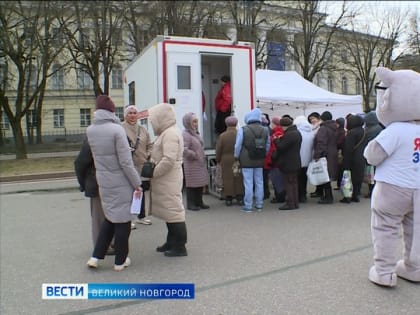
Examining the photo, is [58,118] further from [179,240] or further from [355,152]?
[179,240]

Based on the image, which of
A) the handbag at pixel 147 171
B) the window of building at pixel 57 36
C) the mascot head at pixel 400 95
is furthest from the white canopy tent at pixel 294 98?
the window of building at pixel 57 36

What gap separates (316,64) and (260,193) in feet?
78.5

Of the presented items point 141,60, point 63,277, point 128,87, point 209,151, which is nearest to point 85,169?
point 63,277

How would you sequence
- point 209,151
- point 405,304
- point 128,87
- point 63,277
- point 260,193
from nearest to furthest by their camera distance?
point 405,304
point 63,277
point 260,193
point 209,151
point 128,87

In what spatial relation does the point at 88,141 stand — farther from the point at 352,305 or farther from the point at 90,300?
the point at 352,305

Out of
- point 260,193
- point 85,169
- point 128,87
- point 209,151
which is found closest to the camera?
point 85,169

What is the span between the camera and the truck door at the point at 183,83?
8.88m

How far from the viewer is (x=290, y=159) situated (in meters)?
7.57

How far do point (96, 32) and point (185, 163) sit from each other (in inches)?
661

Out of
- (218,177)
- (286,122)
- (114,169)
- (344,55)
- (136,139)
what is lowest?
(218,177)

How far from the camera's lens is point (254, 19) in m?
27.6

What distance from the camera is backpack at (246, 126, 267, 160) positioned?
7375mm

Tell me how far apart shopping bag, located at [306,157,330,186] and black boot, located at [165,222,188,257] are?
12.1 feet
